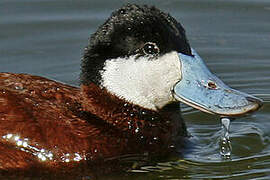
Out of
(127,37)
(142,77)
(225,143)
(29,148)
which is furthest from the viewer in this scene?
(225,143)

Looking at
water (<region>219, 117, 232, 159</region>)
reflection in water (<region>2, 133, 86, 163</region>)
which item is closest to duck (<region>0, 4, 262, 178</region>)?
reflection in water (<region>2, 133, 86, 163</region>)

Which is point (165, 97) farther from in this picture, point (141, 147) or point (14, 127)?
point (14, 127)

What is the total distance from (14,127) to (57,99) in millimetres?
427

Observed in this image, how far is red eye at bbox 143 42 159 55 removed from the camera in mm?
5534

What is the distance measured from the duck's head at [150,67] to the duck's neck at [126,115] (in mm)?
52

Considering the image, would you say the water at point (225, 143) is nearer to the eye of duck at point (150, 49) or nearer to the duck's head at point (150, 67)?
the duck's head at point (150, 67)

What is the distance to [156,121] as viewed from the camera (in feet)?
19.0

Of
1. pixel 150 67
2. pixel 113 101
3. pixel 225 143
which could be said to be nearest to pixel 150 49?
pixel 150 67

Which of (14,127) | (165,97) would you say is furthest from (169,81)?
(14,127)

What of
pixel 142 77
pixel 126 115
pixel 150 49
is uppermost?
pixel 150 49

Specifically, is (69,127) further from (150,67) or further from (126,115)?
(150,67)

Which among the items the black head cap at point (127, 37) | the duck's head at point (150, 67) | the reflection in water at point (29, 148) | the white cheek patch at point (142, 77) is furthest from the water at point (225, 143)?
the reflection in water at point (29, 148)

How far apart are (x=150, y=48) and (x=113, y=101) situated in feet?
1.59

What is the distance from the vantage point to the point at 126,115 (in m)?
5.67
